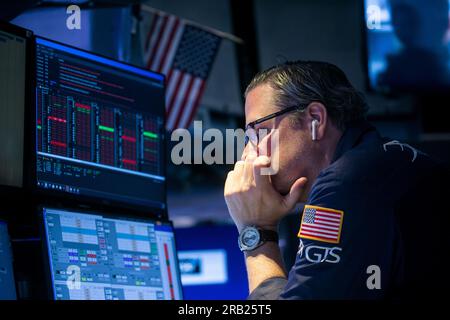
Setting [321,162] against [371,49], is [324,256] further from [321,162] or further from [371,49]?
[371,49]

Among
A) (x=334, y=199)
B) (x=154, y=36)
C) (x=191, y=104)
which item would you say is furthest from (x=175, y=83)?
(x=334, y=199)

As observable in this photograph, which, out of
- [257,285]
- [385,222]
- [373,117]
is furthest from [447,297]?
[373,117]

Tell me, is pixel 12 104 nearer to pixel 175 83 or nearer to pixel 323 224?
pixel 323 224

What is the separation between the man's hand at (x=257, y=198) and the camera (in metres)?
2.11

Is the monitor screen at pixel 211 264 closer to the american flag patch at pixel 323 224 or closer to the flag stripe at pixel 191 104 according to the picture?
the flag stripe at pixel 191 104

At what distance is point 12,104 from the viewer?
210 centimetres

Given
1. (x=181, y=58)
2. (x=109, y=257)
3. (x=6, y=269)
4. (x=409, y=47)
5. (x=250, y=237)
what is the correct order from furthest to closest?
(x=409, y=47) < (x=181, y=58) < (x=109, y=257) < (x=250, y=237) < (x=6, y=269)

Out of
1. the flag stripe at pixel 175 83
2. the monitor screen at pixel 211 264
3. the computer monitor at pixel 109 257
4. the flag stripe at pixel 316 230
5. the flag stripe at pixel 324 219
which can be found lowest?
the monitor screen at pixel 211 264

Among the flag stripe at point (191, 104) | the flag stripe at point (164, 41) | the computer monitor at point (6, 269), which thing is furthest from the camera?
the flag stripe at point (164, 41)

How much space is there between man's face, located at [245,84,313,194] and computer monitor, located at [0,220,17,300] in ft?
2.31

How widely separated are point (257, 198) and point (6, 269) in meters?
0.66

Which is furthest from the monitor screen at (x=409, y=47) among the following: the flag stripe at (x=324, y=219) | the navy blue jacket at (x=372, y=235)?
the flag stripe at (x=324, y=219)

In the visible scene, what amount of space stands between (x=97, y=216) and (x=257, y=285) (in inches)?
23.0

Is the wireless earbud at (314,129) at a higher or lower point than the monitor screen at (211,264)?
higher
